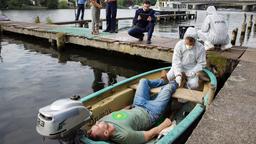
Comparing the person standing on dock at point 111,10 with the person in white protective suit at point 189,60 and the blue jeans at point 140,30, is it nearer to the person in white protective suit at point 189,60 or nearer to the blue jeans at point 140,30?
the blue jeans at point 140,30

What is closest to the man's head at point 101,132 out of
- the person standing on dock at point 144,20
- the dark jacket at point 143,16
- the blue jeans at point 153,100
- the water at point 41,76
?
the blue jeans at point 153,100

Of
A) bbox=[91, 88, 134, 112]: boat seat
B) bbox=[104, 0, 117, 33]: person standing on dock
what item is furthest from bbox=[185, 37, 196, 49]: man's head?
bbox=[104, 0, 117, 33]: person standing on dock

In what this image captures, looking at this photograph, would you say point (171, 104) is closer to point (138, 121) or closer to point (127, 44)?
point (138, 121)

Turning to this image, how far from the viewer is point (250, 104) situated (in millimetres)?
5387

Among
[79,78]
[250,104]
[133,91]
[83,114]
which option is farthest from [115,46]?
[83,114]

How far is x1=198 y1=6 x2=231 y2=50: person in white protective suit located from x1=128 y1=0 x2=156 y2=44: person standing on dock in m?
1.81

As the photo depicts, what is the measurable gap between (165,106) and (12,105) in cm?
444

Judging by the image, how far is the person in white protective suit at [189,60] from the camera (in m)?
6.74

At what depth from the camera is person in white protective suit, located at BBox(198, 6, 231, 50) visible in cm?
971

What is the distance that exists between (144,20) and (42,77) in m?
4.17

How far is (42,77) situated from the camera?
34.8 ft

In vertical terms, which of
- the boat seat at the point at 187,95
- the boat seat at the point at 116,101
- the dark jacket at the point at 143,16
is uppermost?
the dark jacket at the point at 143,16

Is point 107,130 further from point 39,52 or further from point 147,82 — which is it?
point 39,52

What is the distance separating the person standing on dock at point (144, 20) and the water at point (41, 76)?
1.47 metres
